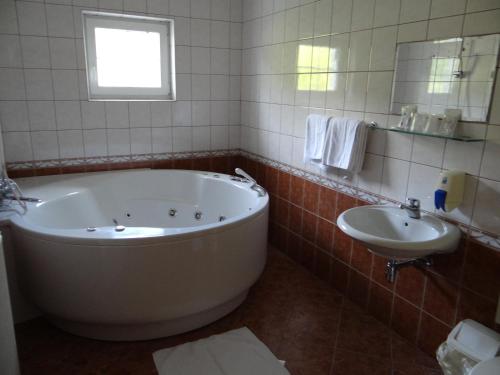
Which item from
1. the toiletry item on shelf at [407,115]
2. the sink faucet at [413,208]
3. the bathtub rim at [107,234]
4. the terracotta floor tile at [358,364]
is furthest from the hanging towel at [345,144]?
the terracotta floor tile at [358,364]

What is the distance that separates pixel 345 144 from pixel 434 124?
580 millimetres

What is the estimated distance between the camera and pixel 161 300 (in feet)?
6.55

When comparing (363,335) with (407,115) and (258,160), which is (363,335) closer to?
(407,115)

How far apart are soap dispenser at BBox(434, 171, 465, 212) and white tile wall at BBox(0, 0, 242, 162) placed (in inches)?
84.8

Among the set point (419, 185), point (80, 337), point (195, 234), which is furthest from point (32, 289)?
point (419, 185)

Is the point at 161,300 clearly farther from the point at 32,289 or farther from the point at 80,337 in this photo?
the point at 32,289

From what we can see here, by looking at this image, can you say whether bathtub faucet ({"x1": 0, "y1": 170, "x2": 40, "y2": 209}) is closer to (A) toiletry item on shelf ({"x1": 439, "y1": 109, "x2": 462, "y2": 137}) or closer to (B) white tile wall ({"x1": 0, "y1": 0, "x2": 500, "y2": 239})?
(B) white tile wall ({"x1": 0, "y1": 0, "x2": 500, "y2": 239})

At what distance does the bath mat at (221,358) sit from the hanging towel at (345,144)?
110 cm

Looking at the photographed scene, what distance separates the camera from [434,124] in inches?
70.9

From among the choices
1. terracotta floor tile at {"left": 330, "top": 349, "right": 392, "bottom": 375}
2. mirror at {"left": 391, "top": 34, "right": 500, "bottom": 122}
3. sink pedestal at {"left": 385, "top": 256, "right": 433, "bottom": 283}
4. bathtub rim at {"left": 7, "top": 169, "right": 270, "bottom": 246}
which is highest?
mirror at {"left": 391, "top": 34, "right": 500, "bottom": 122}

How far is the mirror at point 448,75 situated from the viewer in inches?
64.7

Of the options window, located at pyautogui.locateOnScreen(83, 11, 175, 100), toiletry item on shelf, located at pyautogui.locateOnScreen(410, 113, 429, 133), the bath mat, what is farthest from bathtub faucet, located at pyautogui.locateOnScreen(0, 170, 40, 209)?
toiletry item on shelf, located at pyautogui.locateOnScreen(410, 113, 429, 133)

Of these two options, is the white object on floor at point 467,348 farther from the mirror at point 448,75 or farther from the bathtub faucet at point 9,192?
the bathtub faucet at point 9,192

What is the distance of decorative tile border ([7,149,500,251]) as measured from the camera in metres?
1.75
